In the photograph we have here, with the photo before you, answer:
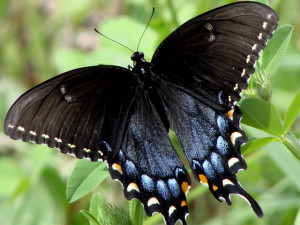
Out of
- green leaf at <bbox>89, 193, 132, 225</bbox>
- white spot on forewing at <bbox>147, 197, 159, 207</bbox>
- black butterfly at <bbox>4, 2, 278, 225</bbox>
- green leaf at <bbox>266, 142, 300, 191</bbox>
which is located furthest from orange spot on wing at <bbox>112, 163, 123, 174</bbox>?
green leaf at <bbox>266, 142, 300, 191</bbox>

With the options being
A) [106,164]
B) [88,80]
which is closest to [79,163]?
[106,164]

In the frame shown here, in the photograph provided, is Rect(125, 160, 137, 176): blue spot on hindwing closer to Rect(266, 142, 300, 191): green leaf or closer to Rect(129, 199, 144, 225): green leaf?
Rect(129, 199, 144, 225): green leaf

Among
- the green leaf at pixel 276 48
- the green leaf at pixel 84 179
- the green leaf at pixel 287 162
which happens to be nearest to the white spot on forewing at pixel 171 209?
the green leaf at pixel 84 179

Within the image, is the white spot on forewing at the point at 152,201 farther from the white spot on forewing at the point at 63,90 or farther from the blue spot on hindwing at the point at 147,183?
the white spot on forewing at the point at 63,90

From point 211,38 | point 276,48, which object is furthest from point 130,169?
point 276,48

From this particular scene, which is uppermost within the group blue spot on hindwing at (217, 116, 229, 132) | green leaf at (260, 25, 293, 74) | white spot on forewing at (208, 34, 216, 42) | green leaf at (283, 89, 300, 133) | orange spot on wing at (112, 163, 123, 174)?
white spot on forewing at (208, 34, 216, 42)

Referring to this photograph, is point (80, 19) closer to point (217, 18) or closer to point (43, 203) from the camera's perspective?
point (43, 203)
